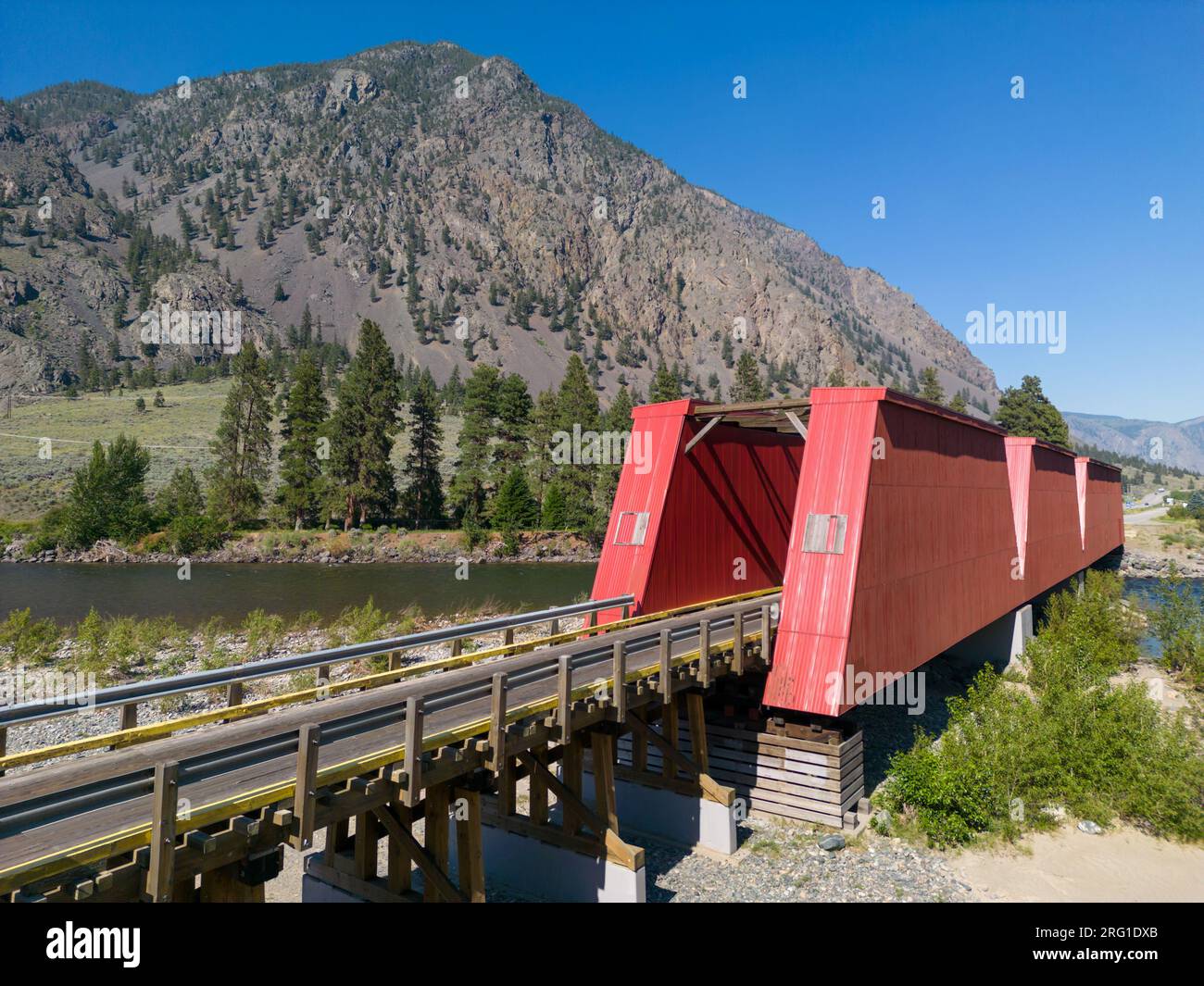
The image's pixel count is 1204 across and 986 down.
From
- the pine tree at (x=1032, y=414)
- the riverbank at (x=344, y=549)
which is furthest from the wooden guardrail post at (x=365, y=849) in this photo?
the pine tree at (x=1032, y=414)

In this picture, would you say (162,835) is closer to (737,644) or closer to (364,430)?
(737,644)

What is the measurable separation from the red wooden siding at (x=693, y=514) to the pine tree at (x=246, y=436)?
4813 cm

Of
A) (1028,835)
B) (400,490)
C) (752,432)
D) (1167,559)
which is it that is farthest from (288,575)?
(1167,559)

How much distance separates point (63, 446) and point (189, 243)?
148284 mm

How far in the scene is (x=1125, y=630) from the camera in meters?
28.5

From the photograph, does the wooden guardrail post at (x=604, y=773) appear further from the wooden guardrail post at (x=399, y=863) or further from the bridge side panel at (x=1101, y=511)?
the bridge side panel at (x=1101, y=511)

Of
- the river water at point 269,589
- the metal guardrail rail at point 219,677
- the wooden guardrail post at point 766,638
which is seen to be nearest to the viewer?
the metal guardrail rail at point 219,677

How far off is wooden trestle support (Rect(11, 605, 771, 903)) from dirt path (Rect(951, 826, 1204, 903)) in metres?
4.59

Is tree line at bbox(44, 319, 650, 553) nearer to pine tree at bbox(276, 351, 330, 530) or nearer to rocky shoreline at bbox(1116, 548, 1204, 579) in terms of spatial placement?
pine tree at bbox(276, 351, 330, 530)

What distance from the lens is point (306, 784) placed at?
20.8 feet

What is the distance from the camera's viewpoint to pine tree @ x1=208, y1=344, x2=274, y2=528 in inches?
2195

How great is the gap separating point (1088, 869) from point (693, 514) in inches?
385

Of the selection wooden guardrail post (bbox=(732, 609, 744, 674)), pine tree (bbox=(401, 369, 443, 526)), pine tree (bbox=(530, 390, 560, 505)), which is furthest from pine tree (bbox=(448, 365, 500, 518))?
wooden guardrail post (bbox=(732, 609, 744, 674))

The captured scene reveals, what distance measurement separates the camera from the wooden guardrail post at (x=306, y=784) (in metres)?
6.28
